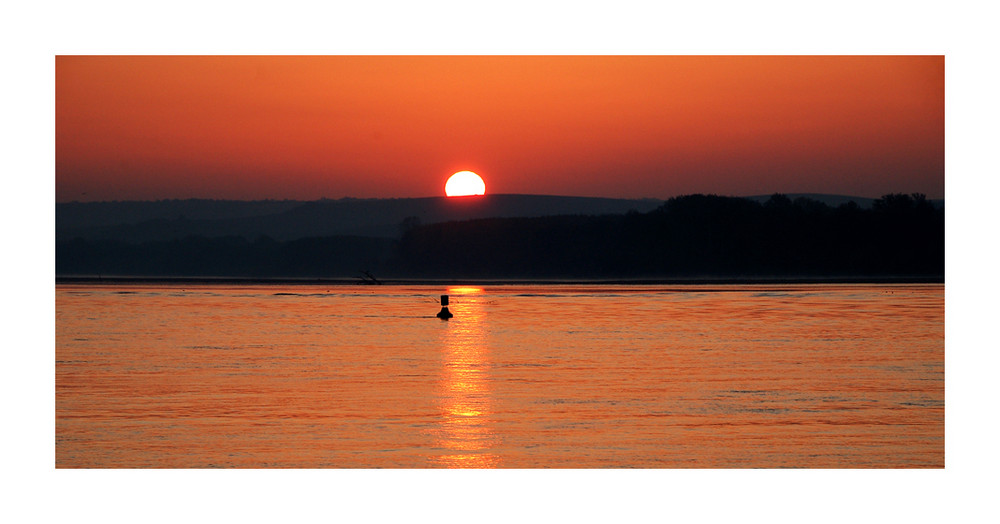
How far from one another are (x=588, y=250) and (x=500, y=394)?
79.3m

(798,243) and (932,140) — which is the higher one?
(798,243)

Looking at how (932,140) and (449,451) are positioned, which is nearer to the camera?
(449,451)

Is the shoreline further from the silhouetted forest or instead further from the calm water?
the calm water

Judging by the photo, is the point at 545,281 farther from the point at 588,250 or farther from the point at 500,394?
the point at 500,394

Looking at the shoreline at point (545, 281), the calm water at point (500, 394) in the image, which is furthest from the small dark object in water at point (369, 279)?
the calm water at point (500, 394)

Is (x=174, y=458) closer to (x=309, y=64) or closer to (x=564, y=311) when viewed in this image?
(x=309, y=64)

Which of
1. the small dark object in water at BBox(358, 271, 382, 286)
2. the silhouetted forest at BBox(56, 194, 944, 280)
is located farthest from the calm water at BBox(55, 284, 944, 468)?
the small dark object in water at BBox(358, 271, 382, 286)

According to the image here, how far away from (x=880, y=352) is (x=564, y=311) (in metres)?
18.5

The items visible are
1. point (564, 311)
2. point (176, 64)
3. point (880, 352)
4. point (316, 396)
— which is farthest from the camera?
point (564, 311)

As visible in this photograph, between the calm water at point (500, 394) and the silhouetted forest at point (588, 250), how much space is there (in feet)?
135

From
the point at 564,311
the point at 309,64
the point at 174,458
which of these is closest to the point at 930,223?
the point at 564,311

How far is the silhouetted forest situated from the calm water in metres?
41.1
